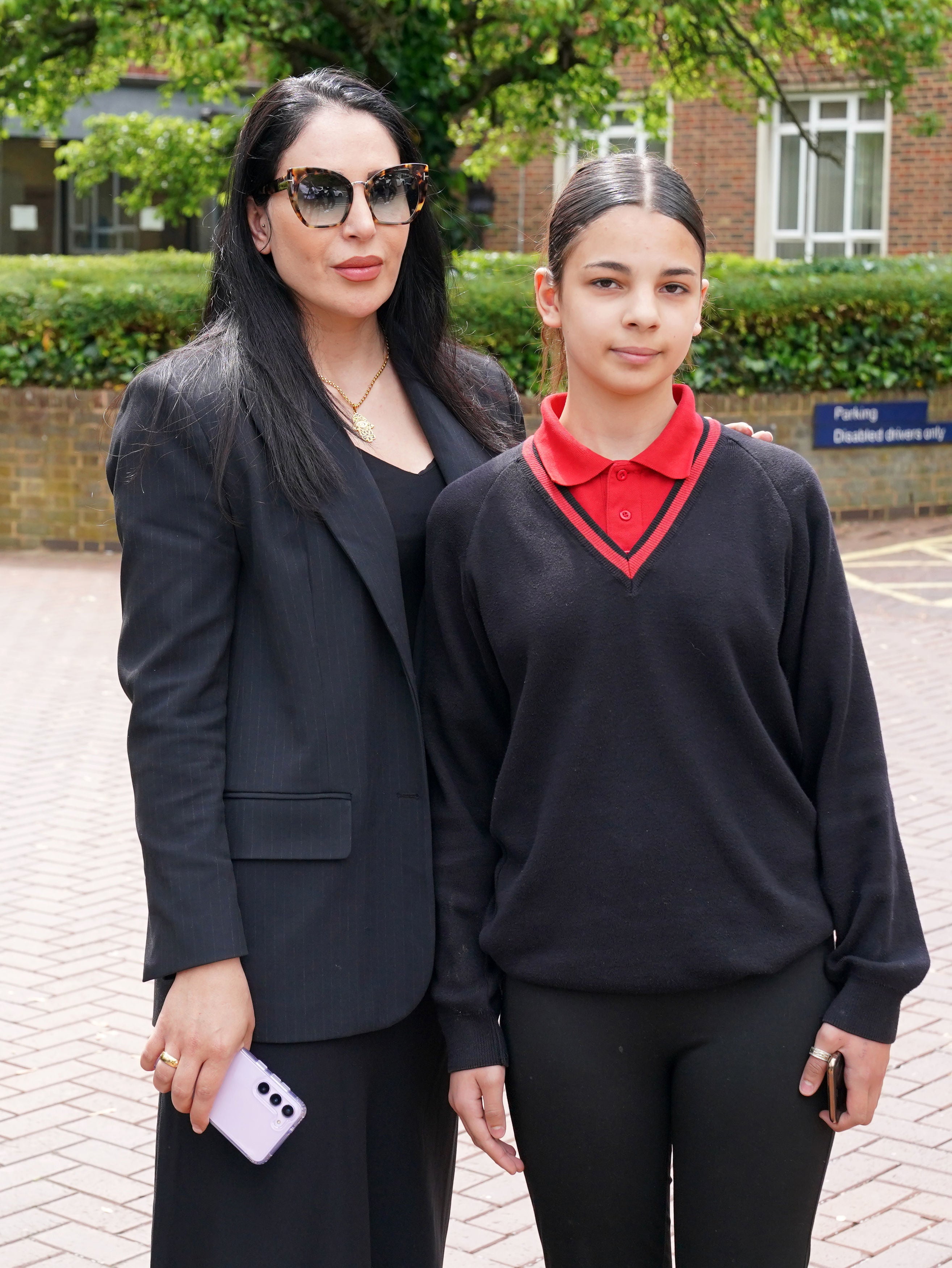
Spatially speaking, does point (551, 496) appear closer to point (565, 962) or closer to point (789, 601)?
point (789, 601)

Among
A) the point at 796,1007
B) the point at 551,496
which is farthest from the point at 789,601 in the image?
the point at 796,1007

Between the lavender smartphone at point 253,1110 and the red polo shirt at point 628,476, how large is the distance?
0.83 metres

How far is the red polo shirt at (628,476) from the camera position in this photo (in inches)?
79.3

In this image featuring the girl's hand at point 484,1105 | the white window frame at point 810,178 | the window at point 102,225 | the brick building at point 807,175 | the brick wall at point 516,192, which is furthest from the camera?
the window at point 102,225

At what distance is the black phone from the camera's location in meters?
1.94

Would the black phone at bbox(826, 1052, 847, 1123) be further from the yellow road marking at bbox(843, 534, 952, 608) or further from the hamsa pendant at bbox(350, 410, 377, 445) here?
the yellow road marking at bbox(843, 534, 952, 608)

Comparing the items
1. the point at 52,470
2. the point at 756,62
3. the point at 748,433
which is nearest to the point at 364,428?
the point at 748,433

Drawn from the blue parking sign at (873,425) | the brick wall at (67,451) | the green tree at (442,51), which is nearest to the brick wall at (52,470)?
the brick wall at (67,451)

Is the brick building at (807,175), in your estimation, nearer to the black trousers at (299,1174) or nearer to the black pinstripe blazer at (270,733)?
the black pinstripe blazer at (270,733)

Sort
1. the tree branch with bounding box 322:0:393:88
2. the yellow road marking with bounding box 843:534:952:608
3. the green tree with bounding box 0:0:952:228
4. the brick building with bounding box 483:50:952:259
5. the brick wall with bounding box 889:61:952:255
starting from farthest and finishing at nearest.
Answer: the brick building with bounding box 483:50:952:259, the brick wall with bounding box 889:61:952:255, the tree branch with bounding box 322:0:393:88, the green tree with bounding box 0:0:952:228, the yellow road marking with bounding box 843:534:952:608

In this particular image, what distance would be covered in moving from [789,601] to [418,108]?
11269mm

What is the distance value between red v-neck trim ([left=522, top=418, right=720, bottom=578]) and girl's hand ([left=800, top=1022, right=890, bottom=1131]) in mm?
629

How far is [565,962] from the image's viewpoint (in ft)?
6.46

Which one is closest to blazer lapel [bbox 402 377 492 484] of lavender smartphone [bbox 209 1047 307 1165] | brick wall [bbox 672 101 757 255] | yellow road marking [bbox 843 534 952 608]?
lavender smartphone [bbox 209 1047 307 1165]
